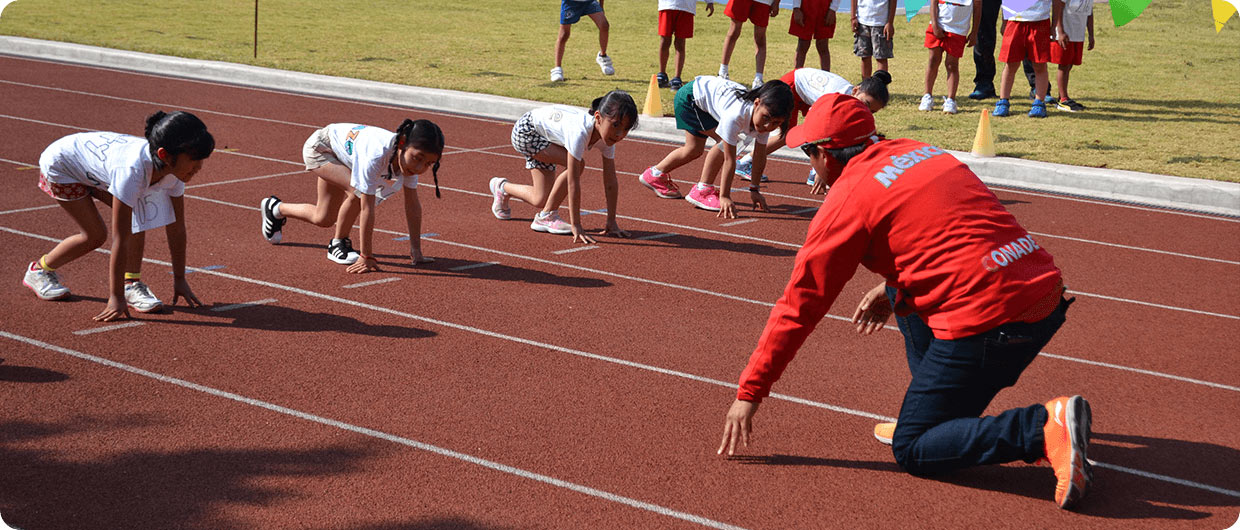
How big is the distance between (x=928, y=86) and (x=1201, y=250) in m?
5.79

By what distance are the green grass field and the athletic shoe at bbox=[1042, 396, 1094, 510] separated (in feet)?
27.7

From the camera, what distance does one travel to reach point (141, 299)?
20.9 feet

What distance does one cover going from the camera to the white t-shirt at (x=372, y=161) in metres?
7.23

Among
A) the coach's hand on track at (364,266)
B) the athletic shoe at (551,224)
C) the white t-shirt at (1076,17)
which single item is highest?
the white t-shirt at (1076,17)

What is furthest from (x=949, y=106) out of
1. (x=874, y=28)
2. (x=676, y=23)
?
(x=676, y=23)

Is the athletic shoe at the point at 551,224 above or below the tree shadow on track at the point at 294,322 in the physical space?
above

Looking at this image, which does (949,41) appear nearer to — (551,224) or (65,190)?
(551,224)

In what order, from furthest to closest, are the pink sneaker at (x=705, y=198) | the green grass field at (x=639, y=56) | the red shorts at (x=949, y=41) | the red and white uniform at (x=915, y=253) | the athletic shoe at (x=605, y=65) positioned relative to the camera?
the athletic shoe at (x=605, y=65) < the red shorts at (x=949, y=41) < the green grass field at (x=639, y=56) < the pink sneaker at (x=705, y=198) < the red and white uniform at (x=915, y=253)

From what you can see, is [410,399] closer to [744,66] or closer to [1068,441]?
[1068,441]

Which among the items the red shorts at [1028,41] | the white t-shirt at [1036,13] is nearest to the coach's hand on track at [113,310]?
the red shorts at [1028,41]

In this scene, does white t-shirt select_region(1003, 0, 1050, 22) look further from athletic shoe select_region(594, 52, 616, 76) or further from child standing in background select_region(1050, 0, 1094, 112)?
athletic shoe select_region(594, 52, 616, 76)

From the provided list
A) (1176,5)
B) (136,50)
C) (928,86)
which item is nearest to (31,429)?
(928,86)

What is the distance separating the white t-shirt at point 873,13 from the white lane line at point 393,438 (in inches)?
432

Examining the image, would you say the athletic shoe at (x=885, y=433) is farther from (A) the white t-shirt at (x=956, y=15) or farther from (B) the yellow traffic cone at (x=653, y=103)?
(A) the white t-shirt at (x=956, y=15)
